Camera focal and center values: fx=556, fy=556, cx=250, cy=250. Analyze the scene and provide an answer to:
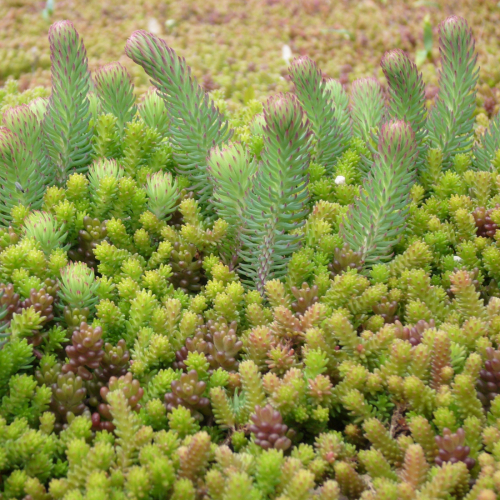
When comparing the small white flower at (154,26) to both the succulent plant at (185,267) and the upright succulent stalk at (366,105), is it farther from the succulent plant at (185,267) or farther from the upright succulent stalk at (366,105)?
the succulent plant at (185,267)

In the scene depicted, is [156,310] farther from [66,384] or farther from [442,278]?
[442,278]

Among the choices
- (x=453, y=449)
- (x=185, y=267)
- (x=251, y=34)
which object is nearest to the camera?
(x=453, y=449)

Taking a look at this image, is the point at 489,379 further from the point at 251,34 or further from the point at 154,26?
the point at 154,26

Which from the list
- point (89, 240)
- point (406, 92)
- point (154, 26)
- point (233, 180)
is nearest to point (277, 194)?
point (233, 180)

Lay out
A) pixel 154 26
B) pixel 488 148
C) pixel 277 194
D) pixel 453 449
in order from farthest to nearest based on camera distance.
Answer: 1. pixel 154 26
2. pixel 488 148
3. pixel 277 194
4. pixel 453 449

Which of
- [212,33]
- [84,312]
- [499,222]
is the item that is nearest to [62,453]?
[84,312]

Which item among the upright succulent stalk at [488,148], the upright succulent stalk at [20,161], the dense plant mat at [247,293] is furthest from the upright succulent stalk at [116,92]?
the upright succulent stalk at [488,148]

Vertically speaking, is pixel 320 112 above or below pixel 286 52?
below
